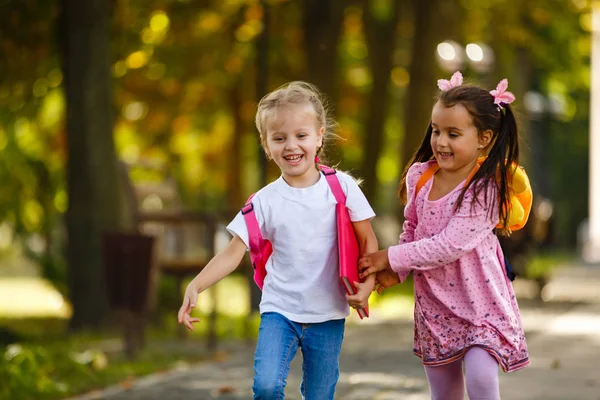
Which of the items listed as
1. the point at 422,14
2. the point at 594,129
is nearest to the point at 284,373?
the point at 422,14

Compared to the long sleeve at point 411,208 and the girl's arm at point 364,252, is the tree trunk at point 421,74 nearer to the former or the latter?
the long sleeve at point 411,208

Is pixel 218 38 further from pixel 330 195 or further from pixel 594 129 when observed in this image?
pixel 330 195

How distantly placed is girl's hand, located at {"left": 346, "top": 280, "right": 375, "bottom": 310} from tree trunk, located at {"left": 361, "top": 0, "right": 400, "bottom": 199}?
15663mm

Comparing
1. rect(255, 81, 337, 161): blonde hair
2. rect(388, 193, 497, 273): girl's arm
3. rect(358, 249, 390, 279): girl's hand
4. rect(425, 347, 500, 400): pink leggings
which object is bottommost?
rect(425, 347, 500, 400): pink leggings

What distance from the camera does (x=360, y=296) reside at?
5094mm

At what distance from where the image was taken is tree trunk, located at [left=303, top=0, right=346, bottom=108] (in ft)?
54.1

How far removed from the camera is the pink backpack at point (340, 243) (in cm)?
507

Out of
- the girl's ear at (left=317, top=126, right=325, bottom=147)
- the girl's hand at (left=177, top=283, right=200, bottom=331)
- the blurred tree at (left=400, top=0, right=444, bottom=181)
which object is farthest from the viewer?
the blurred tree at (left=400, top=0, right=444, bottom=181)

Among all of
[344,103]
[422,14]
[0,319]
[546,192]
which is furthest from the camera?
[546,192]

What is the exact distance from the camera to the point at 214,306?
11.5m

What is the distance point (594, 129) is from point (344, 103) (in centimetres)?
666

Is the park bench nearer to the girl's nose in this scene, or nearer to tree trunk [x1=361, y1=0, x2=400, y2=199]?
the girl's nose

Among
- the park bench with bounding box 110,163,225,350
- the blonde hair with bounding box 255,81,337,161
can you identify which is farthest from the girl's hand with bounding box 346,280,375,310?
the park bench with bounding box 110,163,225,350

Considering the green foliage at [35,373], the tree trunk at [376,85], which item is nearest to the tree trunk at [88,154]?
the green foliage at [35,373]
